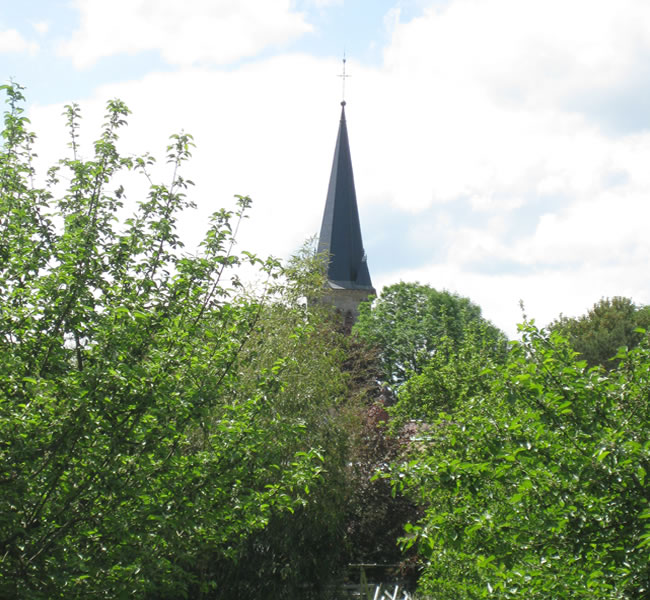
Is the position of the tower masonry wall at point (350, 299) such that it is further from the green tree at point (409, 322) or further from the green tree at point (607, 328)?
the green tree at point (607, 328)

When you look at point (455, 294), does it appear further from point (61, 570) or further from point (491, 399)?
point (61, 570)

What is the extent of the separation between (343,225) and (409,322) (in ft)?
45.6

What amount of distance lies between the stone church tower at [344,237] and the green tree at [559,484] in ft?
167

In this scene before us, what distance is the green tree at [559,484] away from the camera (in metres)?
5.36

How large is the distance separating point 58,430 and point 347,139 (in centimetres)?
5452

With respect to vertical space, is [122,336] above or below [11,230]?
below

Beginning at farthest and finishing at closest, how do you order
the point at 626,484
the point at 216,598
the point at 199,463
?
the point at 216,598 → the point at 199,463 → the point at 626,484

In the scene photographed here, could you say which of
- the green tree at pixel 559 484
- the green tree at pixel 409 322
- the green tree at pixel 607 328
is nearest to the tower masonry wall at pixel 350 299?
the green tree at pixel 409 322

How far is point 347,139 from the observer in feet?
195

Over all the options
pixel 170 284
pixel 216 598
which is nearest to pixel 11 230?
pixel 170 284

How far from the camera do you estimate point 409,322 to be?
158 ft

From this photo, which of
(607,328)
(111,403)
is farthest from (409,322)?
(111,403)

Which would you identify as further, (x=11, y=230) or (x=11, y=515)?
(x=11, y=230)

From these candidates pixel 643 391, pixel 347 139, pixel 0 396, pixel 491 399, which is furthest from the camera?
pixel 347 139
